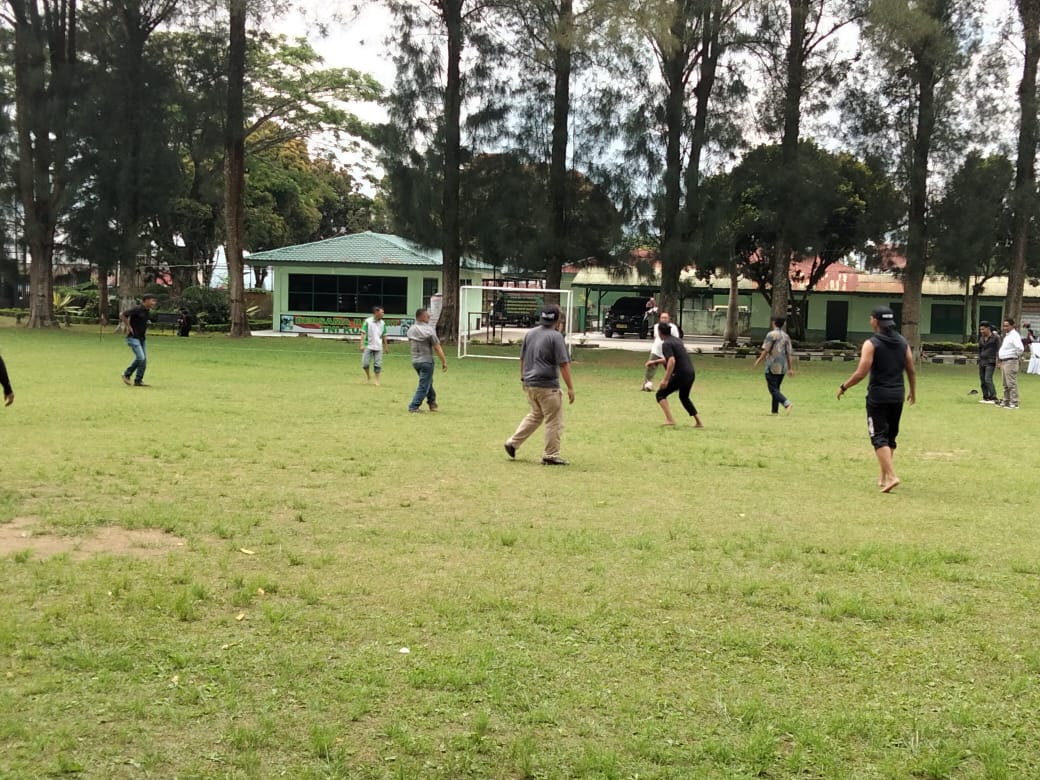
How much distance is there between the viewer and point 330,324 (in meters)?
42.3

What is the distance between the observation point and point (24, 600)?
17.0 ft

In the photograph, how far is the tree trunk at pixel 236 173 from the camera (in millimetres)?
33750

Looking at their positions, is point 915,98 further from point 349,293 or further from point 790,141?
point 349,293

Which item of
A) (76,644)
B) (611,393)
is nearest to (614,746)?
(76,644)

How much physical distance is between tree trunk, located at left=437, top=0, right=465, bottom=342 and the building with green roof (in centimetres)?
901

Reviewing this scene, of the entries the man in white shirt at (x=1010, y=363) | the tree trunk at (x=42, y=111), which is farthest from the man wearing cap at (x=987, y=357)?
the tree trunk at (x=42, y=111)

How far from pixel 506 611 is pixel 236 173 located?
3224 cm

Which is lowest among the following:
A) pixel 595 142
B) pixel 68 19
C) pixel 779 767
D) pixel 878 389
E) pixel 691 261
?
pixel 779 767

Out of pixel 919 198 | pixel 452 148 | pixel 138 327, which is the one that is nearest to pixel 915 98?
pixel 919 198

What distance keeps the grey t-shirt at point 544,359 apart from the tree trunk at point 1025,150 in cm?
2686

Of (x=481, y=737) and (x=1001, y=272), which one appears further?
(x=1001, y=272)

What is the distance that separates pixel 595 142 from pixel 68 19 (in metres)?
21.9

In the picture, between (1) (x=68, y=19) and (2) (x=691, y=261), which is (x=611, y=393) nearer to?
(2) (x=691, y=261)

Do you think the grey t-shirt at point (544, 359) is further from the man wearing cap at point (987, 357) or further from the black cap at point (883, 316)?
the man wearing cap at point (987, 357)
